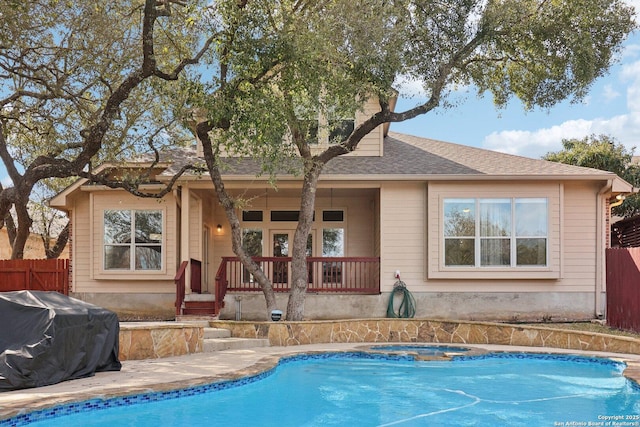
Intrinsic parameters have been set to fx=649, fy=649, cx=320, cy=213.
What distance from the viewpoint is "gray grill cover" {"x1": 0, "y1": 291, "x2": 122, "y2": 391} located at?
7.84 meters

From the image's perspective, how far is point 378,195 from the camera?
17.4m

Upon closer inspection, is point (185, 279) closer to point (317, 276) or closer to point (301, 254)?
point (301, 254)

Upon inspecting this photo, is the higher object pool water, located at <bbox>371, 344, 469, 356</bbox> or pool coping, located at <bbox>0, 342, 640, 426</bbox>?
pool coping, located at <bbox>0, 342, 640, 426</bbox>

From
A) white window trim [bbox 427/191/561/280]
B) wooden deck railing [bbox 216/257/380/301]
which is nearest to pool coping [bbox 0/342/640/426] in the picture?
white window trim [bbox 427/191/561/280]

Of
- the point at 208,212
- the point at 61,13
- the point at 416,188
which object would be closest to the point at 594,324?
the point at 416,188

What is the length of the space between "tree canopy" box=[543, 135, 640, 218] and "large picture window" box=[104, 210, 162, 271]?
17588 millimetres

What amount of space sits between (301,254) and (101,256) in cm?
571

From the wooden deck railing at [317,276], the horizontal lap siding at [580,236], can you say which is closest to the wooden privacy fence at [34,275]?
the wooden deck railing at [317,276]

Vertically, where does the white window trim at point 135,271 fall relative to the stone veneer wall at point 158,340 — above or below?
above

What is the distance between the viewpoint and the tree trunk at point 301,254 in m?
14.3

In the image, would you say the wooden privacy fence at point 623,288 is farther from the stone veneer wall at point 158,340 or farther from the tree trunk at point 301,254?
the stone veneer wall at point 158,340

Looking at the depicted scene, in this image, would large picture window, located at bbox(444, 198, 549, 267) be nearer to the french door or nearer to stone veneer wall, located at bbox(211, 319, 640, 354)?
stone veneer wall, located at bbox(211, 319, 640, 354)

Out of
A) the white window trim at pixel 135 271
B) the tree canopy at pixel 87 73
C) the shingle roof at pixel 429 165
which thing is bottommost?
the white window trim at pixel 135 271

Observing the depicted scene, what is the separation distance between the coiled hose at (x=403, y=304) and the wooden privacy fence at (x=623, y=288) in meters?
4.49
